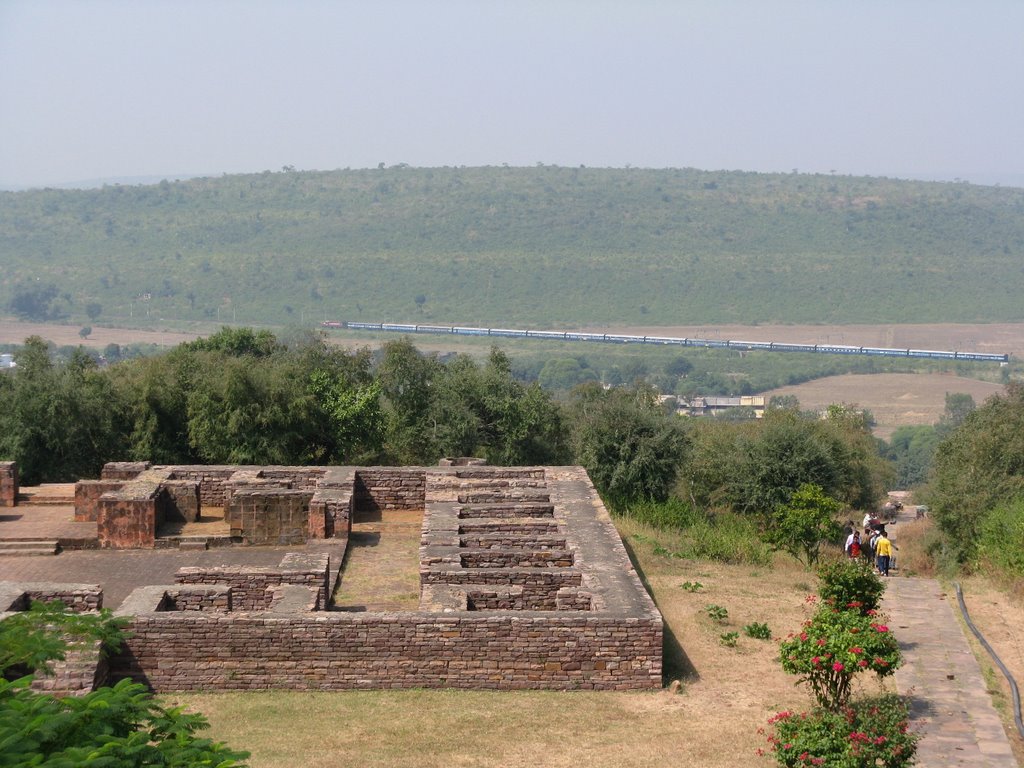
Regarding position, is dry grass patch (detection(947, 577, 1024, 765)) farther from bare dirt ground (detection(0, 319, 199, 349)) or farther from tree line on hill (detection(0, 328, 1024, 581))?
bare dirt ground (detection(0, 319, 199, 349))

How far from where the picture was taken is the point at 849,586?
474 inches

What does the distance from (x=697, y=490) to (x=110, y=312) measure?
122 metres

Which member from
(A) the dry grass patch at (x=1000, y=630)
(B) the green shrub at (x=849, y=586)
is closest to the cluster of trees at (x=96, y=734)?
(B) the green shrub at (x=849, y=586)

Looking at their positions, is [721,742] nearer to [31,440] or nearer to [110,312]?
[31,440]

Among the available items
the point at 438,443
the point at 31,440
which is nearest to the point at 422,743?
the point at 31,440

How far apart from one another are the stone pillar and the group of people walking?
1295 cm

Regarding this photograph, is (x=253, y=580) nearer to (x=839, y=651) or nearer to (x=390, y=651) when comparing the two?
(x=390, y=651)

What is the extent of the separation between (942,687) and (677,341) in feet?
396

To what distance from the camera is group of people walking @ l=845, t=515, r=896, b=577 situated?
63.4 ft

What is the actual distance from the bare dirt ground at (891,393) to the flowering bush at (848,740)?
3227 inches

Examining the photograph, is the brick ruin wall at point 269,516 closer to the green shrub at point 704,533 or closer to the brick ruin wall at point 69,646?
the brick ruin wall at point 69,646

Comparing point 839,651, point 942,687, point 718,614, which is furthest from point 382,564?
Result: point 839,651

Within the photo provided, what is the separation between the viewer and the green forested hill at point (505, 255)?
14100cm

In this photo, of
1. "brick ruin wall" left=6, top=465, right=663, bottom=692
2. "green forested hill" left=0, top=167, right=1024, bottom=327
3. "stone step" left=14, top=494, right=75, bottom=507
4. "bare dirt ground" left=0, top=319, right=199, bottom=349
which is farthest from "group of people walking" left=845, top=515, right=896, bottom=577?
"green forested hill" left=0, top=167, right=1024, bottom=327
